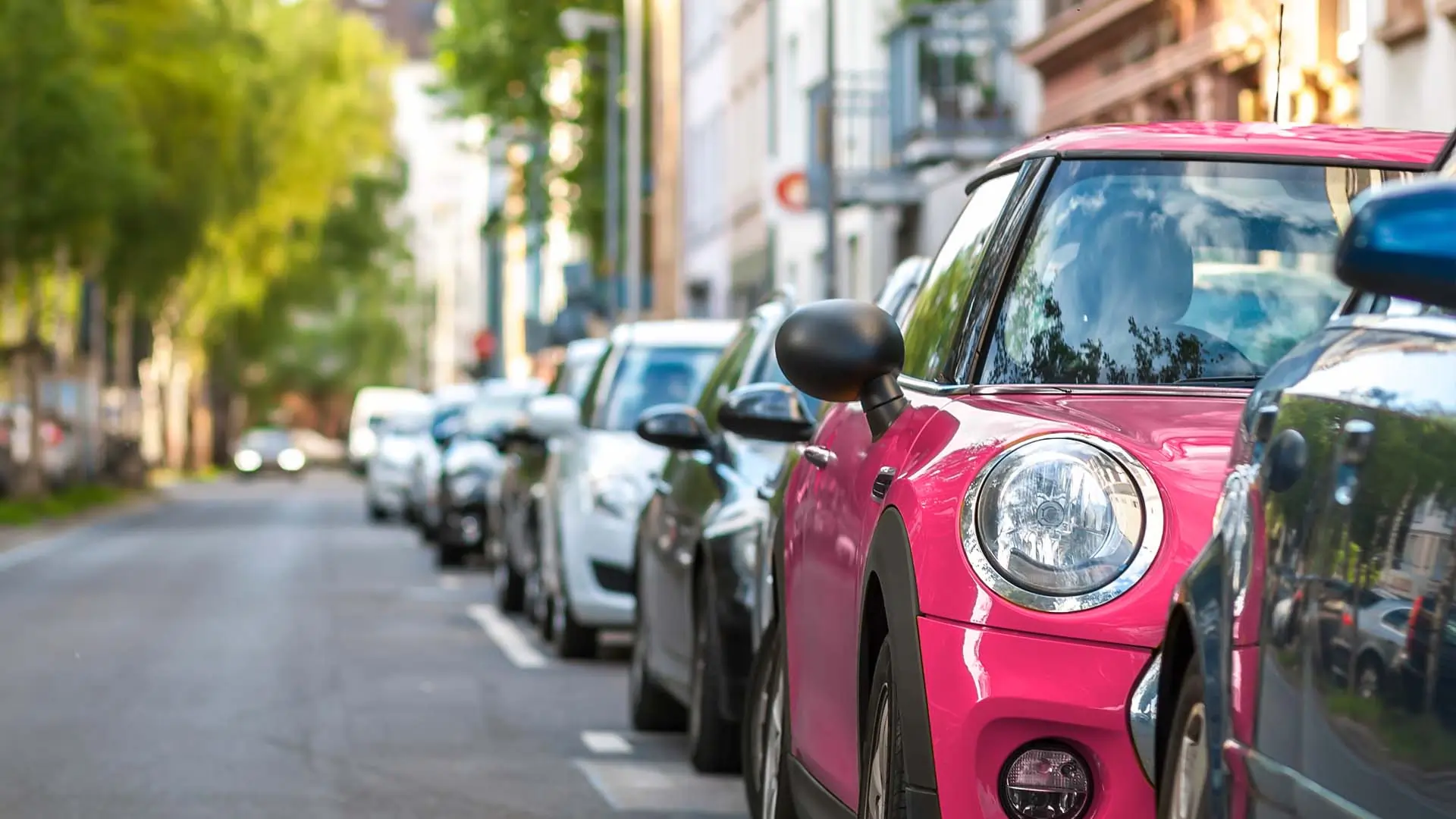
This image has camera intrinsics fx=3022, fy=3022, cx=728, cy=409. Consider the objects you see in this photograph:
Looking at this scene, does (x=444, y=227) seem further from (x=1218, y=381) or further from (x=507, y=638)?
(x=1218, y=381)

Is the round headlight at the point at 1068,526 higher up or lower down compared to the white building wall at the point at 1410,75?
lower down

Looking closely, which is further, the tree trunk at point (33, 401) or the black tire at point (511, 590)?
the tree trunk at point (33, 401)

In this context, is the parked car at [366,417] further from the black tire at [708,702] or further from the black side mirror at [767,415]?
the black side mirror at [767,415]

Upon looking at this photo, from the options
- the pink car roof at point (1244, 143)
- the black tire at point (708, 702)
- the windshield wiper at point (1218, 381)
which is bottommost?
the black tire at point (708, 702)

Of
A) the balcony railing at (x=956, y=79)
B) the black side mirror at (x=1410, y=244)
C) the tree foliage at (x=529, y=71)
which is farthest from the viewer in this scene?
the tree foliage at (x=529, y=71)

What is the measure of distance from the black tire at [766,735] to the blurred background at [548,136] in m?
1.83

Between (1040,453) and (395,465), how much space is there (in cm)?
3521

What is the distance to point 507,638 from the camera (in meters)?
16.6

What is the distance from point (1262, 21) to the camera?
70.8ft

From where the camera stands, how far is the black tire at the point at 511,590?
18781 millimetres

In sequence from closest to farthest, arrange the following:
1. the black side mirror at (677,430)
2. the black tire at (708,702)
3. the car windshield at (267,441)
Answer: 1. the black tire at (708,702)
2. the black side mirror at (677,430)
3. the car windshield at (267,441)

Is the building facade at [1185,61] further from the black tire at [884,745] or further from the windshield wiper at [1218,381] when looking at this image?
the black tire at [884,745]

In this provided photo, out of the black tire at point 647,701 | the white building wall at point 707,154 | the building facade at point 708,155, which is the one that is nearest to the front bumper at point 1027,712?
the black tire at point 647,701

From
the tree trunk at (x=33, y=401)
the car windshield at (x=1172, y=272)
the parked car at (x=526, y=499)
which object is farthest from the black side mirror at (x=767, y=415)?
the tree trunk at (x=33, y=401)
